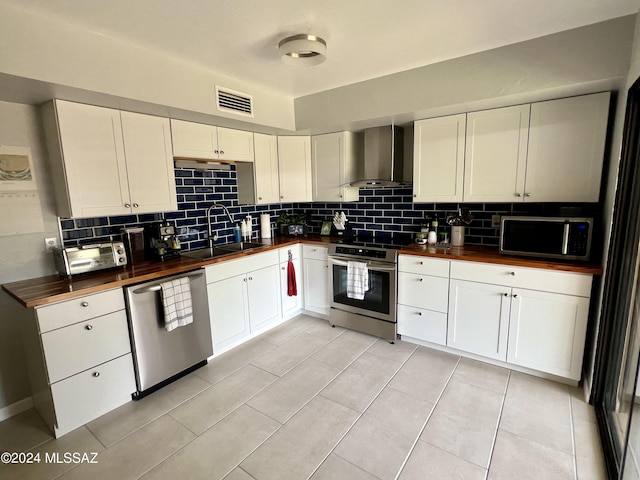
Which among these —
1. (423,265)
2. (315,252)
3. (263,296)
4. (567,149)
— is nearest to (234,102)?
(315,252)

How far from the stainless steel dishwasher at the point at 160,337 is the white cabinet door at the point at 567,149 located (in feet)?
9.16

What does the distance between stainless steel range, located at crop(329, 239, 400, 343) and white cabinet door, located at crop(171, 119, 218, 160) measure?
152 cm

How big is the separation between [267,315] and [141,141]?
6.47 ft

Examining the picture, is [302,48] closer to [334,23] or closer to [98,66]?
[334,23]

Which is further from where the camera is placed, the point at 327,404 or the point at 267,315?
the point at 267,315

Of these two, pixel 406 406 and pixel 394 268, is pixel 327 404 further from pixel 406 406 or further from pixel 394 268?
pixel 394 268

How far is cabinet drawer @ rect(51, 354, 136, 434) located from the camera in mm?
1953

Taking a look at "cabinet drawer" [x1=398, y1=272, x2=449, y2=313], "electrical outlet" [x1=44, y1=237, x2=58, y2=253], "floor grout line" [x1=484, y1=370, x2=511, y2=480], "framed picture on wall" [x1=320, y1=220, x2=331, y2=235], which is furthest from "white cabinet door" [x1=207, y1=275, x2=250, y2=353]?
"floor grout line" [x1=484, y1=370, x2=511, y2=480]

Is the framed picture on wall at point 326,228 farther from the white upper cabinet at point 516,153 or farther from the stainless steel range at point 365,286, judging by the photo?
the white upper cabinet at point 516,153

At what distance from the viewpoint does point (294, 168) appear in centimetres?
368

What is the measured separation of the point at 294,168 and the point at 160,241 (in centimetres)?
168

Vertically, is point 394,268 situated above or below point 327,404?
above

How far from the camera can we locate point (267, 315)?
3322mm

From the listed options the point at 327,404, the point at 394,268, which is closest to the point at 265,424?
the point at 327,404
